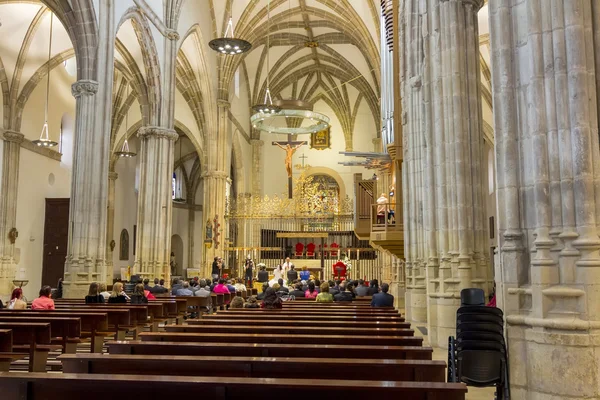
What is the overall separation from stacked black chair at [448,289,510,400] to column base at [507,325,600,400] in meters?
0.14

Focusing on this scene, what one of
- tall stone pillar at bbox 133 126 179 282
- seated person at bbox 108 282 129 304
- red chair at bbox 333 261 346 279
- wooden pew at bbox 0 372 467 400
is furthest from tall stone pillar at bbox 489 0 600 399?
red chair at bbox 333 261 346 279

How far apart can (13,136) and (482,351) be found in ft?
67.2

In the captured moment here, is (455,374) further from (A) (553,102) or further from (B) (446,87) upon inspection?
(B) (446,87)

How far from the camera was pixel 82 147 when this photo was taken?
15.0 m

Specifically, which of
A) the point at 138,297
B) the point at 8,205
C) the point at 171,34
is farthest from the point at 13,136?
the point at 138,297

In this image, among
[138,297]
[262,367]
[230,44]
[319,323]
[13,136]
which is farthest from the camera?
[13,136]

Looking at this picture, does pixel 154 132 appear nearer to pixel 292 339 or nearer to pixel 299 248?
pixel 299 248

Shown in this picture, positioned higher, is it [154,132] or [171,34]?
[171,34]

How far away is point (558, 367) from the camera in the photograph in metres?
4.23

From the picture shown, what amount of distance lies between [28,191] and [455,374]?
2119cm

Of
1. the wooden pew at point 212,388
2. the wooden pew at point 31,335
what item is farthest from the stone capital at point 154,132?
the wooden pew at point 212,388

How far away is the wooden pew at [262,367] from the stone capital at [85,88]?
41.6ft

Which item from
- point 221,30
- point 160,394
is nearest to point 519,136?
point 160,394

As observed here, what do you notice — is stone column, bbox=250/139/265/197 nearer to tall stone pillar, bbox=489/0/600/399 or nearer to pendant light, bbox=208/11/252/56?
pendant light, bbox=208/11/252/56
